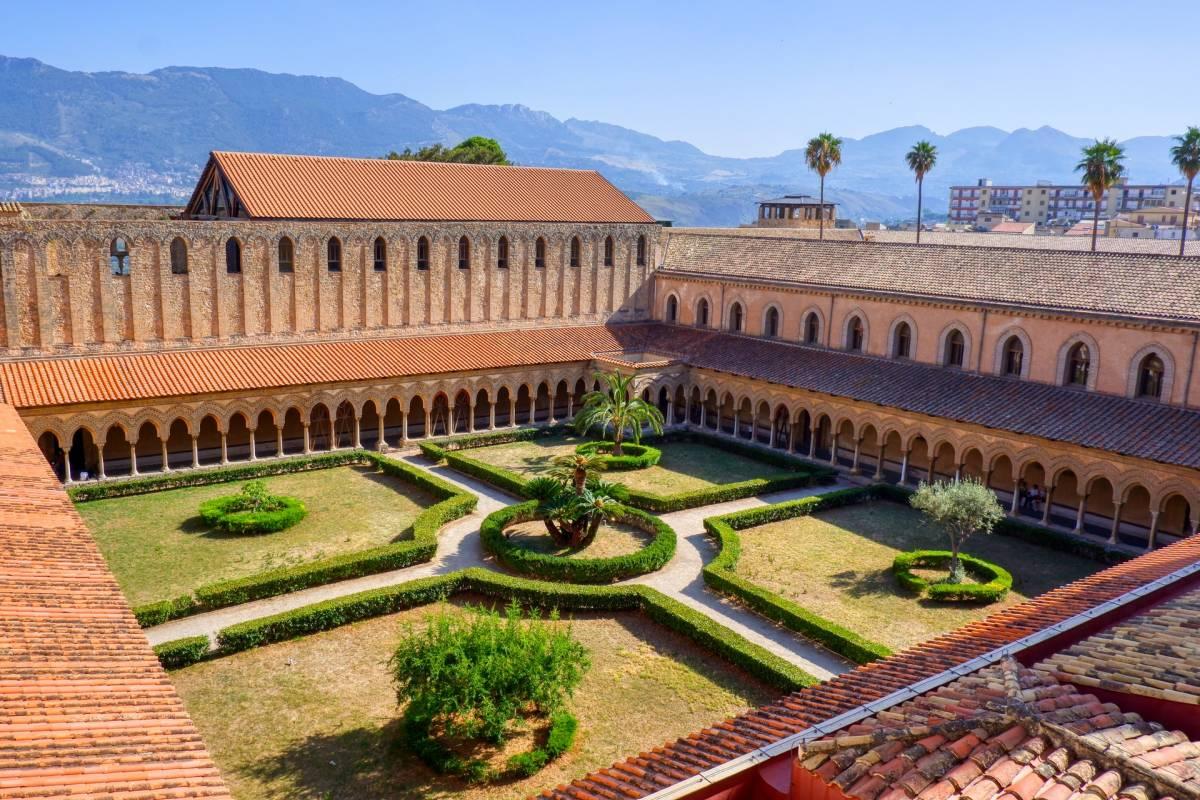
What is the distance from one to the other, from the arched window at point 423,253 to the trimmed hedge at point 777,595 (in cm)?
1983

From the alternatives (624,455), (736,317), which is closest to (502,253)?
(736,317)

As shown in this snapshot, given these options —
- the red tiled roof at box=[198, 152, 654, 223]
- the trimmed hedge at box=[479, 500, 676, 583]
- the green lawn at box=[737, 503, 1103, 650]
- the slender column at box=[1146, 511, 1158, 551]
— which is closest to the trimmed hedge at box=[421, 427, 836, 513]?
the green lawn at box=[737, 503, 1103, 650]

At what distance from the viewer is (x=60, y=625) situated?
13.1 metres

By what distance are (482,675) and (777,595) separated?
10357 mm

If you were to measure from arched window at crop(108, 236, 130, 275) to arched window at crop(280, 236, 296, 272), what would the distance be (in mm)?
5871

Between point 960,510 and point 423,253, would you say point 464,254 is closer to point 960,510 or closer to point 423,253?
point 423,253

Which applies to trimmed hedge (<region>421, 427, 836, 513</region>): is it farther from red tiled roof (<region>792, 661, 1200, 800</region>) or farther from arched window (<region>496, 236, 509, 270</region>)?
red tiled roof (<region>792, 661, 1200, 800</region>)

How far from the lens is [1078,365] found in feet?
105

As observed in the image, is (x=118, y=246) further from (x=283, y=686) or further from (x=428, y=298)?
(x=283, y=686)

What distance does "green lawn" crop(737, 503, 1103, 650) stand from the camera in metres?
23.1

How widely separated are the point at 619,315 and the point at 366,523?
23.0 metres

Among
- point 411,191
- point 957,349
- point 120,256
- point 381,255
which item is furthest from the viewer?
point 411,191

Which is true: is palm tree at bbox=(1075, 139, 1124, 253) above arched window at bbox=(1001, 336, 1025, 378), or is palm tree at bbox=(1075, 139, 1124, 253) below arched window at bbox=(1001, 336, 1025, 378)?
above

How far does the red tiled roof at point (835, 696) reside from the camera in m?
8.96
